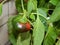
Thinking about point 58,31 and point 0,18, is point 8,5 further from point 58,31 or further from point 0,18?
point 58,31

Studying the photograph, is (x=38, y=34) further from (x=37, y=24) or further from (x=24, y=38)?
(x=24, y=38)

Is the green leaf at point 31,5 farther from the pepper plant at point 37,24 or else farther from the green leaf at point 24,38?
the green leaf at point 24,38

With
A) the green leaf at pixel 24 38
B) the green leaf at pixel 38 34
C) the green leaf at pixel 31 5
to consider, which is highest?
the green leaf at pixel 31 5

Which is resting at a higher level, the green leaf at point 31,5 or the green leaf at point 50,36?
the green leaf at point 31,5

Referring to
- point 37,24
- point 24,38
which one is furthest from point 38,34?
point 24,38

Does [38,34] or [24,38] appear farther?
[24,38]

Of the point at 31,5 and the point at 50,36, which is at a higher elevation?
the point at 31,5

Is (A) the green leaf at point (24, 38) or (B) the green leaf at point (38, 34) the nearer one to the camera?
(B) the green leaf at point (38, 34)

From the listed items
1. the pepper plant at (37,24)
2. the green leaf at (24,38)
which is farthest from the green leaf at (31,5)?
the green leaf at (24,38)
